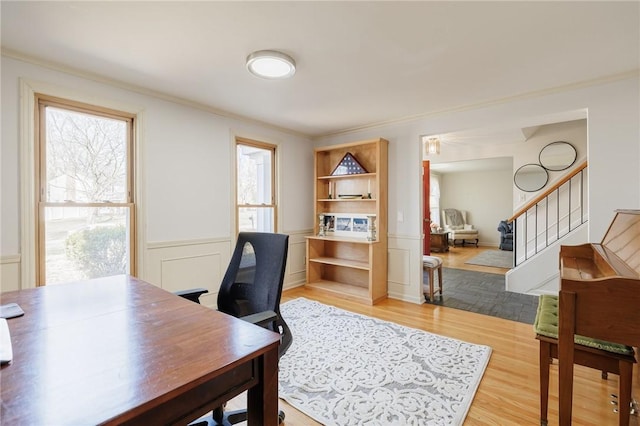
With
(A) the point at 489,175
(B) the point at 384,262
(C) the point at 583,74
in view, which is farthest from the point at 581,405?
(A) the point at 489,175

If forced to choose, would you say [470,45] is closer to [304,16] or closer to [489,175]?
[304,16]

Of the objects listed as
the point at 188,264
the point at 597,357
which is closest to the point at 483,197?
the point at 597,357

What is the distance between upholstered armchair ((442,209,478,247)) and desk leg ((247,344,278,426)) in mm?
8649

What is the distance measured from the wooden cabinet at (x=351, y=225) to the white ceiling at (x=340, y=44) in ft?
4.08

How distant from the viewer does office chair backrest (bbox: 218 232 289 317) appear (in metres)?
1.65

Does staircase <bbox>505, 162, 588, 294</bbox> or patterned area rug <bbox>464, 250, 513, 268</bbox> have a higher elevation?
staircase <bbox>505, 162, 588, 294</bbox>

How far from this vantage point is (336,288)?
163 inches

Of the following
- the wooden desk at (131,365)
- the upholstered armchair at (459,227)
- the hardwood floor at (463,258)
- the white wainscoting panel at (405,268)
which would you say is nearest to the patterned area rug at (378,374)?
the white wainscoting panel at (405,268)

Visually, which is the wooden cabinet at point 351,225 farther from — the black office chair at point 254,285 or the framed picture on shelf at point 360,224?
the black office chair at point 254,285

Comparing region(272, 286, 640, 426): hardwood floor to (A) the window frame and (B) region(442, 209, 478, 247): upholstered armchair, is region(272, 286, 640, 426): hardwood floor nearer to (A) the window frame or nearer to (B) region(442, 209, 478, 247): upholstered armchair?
(A) the window frame

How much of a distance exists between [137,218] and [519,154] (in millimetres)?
6288

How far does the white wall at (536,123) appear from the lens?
2.54 m

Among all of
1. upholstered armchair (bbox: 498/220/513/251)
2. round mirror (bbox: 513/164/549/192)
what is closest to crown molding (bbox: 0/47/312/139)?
round mirror (bbox: 513/164/549/192)

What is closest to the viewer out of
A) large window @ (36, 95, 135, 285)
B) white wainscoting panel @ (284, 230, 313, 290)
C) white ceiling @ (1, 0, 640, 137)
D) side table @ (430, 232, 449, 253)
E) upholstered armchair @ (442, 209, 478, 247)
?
white ceiling @ (1, 0, 640, 137)
